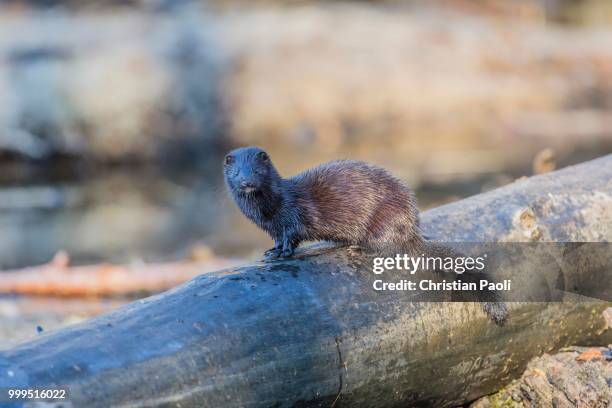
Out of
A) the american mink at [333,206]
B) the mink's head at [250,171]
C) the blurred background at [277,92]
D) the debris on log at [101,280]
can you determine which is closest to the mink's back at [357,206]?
the american mink at [333,206]

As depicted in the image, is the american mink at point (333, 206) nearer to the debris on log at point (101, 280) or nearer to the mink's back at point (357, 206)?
the mink's back at point (357, 206)

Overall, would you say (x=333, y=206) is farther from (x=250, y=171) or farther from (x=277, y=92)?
(x=277, y=92)

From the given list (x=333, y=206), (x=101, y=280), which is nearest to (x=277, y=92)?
(x=101, y=280)

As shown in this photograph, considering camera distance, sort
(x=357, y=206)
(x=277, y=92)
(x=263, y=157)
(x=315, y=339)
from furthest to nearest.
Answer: (x=277, y=92)
(x=263, y=157)
(x=357, y=206)
(x=315, y=339)

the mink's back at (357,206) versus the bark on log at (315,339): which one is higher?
the mink's back at (357,206)

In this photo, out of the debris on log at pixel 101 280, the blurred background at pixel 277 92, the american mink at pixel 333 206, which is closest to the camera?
the american mink at pixel 333 206
